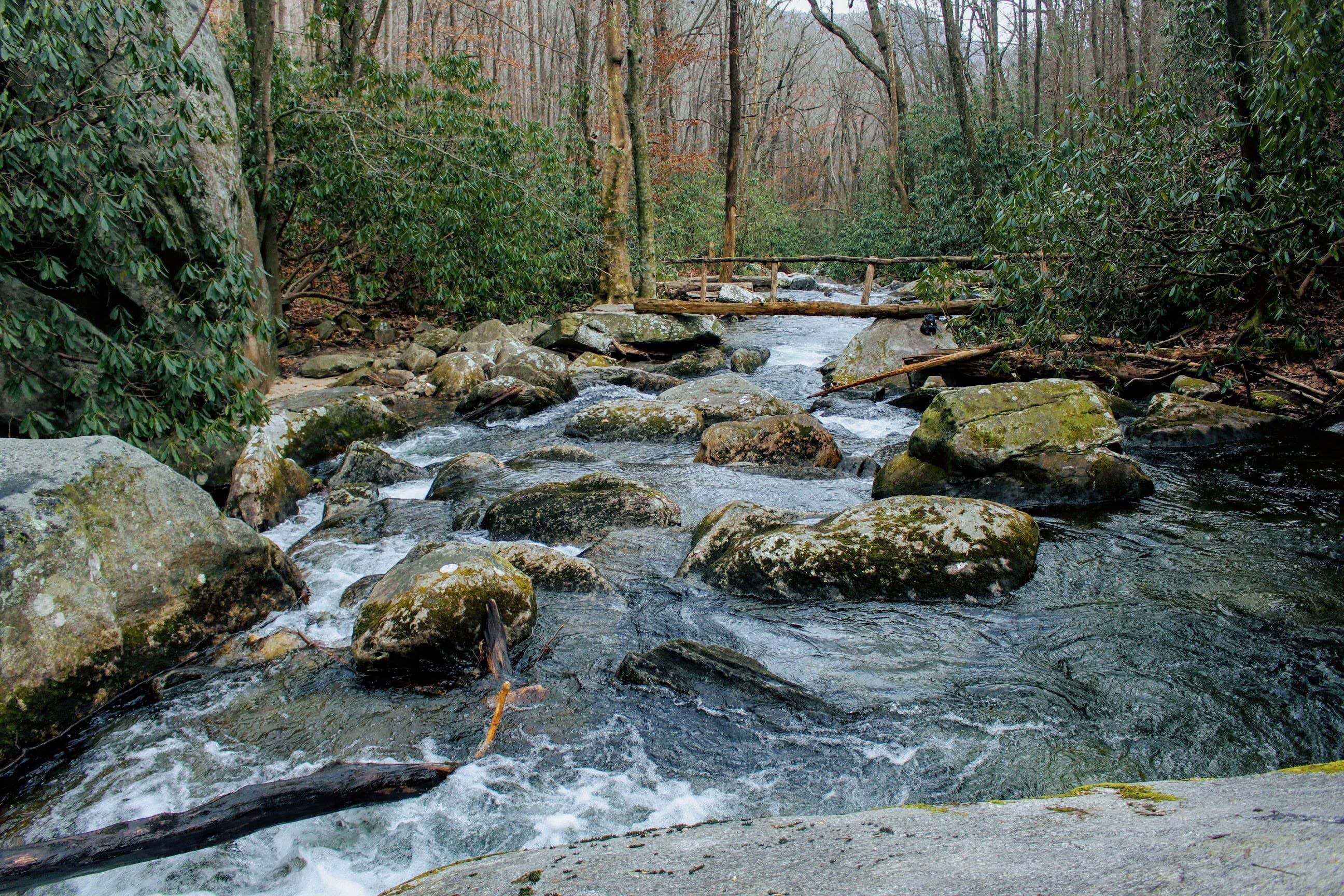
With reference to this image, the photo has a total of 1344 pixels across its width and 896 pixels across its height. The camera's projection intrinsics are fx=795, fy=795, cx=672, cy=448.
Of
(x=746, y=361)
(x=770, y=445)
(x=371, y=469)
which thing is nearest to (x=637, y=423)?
(x=770, y=445)

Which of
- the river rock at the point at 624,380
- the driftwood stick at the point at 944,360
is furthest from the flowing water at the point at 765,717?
the river rock at the point at 624,380

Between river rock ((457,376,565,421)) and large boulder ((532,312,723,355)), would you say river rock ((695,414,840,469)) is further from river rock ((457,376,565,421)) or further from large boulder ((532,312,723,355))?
large boulder ((532,312,723,355))

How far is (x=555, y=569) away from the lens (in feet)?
15.8

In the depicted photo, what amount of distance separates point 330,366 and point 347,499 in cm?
518

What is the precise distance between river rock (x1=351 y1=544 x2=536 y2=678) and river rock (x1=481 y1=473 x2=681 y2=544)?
1.51 metres

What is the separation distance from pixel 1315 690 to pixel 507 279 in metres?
11.5

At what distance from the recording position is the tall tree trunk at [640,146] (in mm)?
15039

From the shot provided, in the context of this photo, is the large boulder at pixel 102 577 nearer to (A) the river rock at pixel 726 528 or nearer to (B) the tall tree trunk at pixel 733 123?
(A) the river rock at pixel 726 528

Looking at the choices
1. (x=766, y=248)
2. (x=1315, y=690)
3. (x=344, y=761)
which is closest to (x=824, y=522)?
(x=1315, y=690)

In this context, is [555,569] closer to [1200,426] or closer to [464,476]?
[464,476]

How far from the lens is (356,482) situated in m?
7.15

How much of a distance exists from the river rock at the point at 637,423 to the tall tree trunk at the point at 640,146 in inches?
278

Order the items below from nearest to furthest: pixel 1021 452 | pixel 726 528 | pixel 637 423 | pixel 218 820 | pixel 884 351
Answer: pixel 218 820, pixel 726 528, pixel 1021 452, pixel 637 423, pixel 884 351

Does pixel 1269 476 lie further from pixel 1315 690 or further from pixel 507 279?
pixel 507 279
